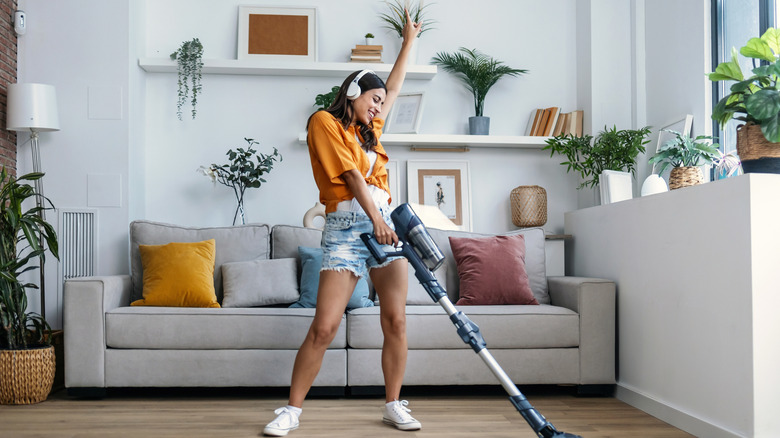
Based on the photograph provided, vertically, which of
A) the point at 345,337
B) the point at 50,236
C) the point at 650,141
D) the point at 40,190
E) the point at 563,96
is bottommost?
the point at 345,337

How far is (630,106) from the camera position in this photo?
4336mm

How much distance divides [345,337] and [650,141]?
227cm

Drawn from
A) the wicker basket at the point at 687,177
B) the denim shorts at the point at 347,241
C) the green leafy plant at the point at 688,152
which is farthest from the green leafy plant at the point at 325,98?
the wicker basket at the point at 687,177

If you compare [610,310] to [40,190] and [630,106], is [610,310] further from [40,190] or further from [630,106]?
[40,190]

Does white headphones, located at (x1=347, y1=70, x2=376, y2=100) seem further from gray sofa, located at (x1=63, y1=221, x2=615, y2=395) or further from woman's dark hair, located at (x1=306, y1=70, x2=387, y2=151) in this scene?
gray sofa, located at (x1=63, y1=221, x2=615, y2=395)

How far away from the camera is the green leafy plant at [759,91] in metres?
2.41

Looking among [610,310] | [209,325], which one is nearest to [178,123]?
[209,325]

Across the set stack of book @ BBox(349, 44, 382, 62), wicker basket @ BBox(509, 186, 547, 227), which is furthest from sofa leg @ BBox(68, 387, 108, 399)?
wicker basket @ BBox(509, 186, 547, 227)

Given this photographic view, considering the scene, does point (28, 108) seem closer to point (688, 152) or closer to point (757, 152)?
point (688, 152)

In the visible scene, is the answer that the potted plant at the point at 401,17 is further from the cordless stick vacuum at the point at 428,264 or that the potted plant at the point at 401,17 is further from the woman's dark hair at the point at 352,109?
the cordless stick vacuum at the point at 428,264

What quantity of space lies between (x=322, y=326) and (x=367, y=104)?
0.83 m

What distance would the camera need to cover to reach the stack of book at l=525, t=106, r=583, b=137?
14.5 feet

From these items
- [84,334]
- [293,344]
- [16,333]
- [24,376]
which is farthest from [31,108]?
[293,344]

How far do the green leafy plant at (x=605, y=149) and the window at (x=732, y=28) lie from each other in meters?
0.48
